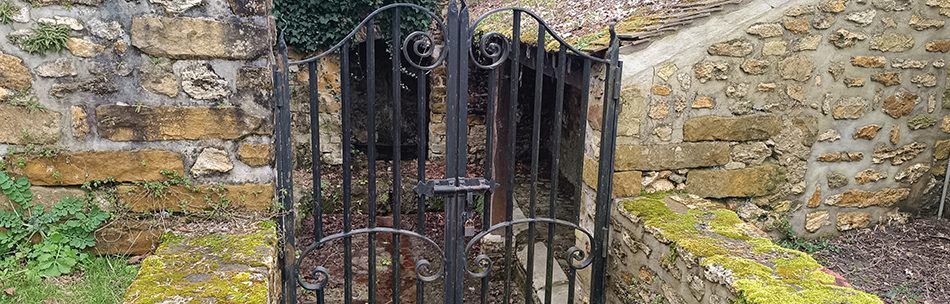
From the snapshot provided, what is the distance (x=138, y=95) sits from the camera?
240cm

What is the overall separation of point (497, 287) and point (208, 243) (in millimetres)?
3818

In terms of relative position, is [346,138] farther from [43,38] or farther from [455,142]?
[43,38]

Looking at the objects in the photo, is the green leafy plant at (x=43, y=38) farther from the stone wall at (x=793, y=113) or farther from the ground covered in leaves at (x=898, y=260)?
the ground covered in leaves at (x=898, y=260)

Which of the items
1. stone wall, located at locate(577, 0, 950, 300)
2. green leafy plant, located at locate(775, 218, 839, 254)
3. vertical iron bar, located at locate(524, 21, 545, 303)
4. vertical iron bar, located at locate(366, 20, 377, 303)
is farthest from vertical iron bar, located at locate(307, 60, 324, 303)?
green leafy plant, located at locate(775, 218, 839, 254)

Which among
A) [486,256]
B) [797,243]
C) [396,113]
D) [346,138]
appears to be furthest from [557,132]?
[797,243]

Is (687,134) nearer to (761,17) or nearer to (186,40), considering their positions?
(761,17)

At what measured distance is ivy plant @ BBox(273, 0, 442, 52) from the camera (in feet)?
23.7

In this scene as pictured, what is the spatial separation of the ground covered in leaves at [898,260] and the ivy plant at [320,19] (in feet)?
16.5

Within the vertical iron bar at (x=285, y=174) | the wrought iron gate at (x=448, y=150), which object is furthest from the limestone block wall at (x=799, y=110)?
the vertical iron bar at (x=285, y=174)

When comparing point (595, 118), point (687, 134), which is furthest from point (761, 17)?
point (595, 118)

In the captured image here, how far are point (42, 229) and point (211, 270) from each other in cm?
76

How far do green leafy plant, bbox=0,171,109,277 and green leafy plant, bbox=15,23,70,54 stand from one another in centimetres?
50

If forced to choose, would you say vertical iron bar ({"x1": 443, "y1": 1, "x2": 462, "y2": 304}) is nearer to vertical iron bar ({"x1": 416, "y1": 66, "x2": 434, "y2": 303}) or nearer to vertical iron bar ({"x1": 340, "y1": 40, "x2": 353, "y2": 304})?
vertical iron bar ({"x1": 416, "y1": 66, "x2": 434, "y2": 303})

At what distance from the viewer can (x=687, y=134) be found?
11.9 ft
